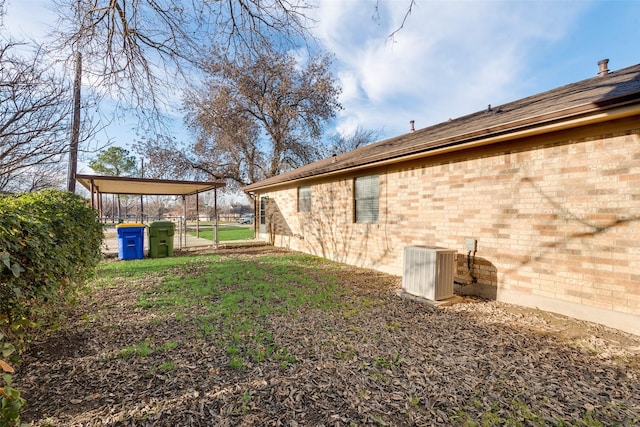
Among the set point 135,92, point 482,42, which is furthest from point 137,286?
point 482,42

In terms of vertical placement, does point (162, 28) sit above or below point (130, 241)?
above

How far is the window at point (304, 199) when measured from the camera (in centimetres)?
1127

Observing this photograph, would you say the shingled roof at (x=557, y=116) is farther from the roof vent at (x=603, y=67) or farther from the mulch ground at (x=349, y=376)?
the mulch ground at (x=349, y=376)

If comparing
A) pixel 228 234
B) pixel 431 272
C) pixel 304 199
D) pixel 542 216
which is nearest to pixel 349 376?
pixel 431 272

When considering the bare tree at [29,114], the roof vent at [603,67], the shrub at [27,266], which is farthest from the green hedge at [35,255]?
the roof vent at [603,67]

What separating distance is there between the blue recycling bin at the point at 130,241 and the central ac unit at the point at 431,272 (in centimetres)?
910

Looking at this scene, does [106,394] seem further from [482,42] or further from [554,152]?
[482,42]

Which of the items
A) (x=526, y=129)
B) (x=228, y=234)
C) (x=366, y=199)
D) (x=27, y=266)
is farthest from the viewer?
(x=228, y=234)

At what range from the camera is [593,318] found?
4074mm

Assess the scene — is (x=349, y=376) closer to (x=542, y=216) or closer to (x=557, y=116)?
(x=542, y=216)

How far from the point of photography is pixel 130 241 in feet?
32.1

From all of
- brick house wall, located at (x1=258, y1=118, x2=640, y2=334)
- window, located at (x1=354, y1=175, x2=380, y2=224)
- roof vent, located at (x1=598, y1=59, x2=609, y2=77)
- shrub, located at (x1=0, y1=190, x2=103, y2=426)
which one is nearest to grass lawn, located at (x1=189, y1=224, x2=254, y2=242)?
window, located at (x1=354, y1=175, x2=380, y2=224)

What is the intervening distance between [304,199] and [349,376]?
9.09 meters

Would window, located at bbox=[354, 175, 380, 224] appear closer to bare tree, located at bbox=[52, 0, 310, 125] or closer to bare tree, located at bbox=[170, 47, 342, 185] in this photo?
bare tree, located at bbox=[52, 0, 310, 125]
